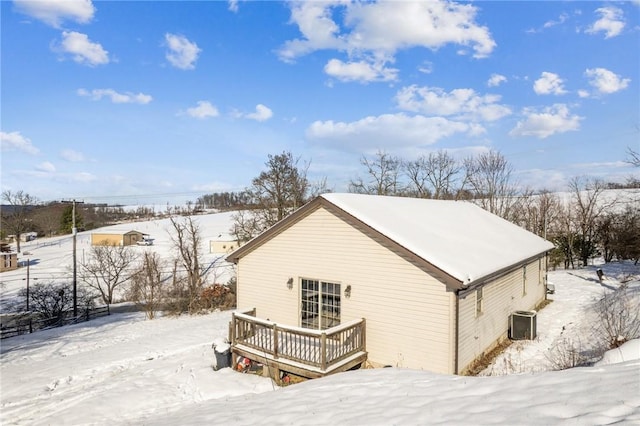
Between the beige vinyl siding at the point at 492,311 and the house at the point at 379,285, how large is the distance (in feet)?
0.11

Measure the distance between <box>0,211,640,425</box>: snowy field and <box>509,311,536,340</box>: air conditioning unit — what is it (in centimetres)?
35

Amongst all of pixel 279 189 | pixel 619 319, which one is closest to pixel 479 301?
pixel 619 319

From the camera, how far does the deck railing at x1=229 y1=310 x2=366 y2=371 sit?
30.7ft

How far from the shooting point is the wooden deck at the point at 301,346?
9.32 m

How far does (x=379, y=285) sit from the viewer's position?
10.2 metres

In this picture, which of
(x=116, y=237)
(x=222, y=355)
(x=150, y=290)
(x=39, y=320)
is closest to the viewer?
(x=222, y=355)

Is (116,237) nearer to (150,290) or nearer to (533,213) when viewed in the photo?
(150,290)

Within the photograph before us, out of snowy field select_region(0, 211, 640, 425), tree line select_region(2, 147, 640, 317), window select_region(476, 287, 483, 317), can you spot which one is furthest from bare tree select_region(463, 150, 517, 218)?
window select_region(476, 287, 483, 317)

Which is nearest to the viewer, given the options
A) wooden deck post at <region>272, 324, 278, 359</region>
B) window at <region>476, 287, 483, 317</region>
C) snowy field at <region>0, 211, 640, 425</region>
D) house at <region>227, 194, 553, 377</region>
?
snowy field at <region>0, 211, 640, 425</region>

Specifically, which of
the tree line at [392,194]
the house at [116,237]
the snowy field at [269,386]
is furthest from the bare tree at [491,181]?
the house at [116,237]

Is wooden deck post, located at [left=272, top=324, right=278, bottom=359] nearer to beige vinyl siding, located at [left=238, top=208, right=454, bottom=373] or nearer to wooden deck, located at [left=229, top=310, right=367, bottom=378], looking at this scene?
wooden deck, located at [left=229, top=310, right=367, bottom=378]

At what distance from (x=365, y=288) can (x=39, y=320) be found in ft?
74.8

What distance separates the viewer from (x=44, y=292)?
1043 inches

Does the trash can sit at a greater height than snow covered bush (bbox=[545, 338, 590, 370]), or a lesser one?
lesser
